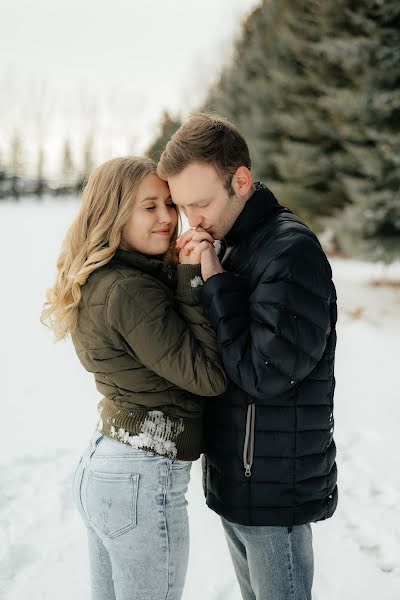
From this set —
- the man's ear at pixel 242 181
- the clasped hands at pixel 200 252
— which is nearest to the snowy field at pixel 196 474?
the clasped hands at pixel 200 252

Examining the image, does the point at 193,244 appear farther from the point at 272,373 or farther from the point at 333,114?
the point at 333,114

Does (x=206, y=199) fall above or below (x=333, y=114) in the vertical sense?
above

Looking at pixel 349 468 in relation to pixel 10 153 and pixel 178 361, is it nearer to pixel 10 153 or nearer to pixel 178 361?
pixel 178 361

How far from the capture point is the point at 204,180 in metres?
2.02

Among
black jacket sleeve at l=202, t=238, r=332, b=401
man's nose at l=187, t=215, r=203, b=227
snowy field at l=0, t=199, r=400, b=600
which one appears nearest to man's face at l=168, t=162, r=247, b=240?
man's nose at l=187, t=215, r=203, b=227

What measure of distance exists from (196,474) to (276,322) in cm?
295

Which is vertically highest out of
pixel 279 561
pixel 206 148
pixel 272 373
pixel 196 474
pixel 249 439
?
pixel 206 148

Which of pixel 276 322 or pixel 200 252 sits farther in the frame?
pixel 200 252

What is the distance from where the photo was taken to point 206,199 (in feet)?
6.73

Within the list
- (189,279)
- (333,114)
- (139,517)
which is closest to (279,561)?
(139,517)

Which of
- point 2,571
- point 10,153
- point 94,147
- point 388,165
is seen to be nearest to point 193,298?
point 2,571

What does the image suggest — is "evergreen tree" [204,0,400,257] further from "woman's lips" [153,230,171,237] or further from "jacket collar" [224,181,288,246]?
"woman's lips" [153,230,171,237]

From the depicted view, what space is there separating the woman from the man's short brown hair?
111 mm

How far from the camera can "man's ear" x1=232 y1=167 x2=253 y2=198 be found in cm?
206
